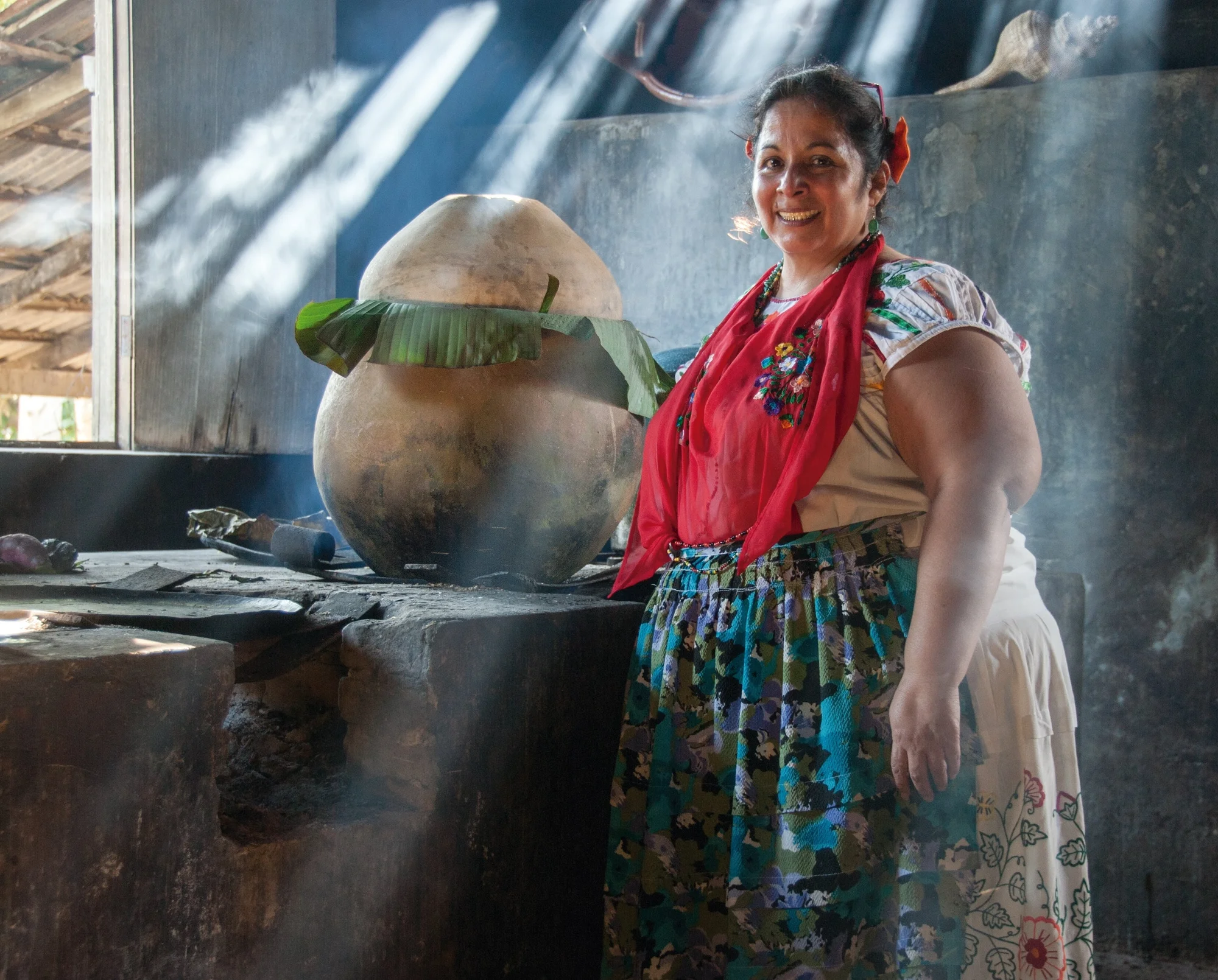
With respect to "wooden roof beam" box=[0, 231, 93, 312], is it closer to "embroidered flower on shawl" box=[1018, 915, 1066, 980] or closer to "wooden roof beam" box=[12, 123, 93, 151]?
"wooden roof beam" box=[12, 123, 93, 151]

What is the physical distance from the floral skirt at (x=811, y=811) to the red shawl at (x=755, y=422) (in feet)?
0.32

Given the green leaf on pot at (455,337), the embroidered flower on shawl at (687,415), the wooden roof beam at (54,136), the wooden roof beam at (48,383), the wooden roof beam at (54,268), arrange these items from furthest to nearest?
the wooden roof beam at (48,383), the wooden roof beam at (54,268), the wooden roof beam at (54,136), the green leaf on pot at (455,337), the embroidered flower on shawl at (687,415)

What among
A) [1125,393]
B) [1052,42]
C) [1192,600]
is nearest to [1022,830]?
[1192,600]

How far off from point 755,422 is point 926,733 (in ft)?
1.78

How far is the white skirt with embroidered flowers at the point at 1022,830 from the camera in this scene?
65.3 inches

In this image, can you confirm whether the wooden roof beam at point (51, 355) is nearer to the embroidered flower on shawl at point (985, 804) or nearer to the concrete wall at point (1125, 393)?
the concrete wall at point (1125, 393)

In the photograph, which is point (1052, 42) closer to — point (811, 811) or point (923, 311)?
point (923, 311)

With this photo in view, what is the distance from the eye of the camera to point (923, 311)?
167 cm

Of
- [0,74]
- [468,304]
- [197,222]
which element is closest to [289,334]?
[197,222]

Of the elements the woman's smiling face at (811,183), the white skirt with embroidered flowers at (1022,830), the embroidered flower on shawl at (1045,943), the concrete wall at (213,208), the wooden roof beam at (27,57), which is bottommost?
the embroidered flower on shawl at (1045,943)

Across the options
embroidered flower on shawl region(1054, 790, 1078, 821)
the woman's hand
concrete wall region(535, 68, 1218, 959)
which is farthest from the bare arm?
concrete wall region(535, 68, 1218, 959)

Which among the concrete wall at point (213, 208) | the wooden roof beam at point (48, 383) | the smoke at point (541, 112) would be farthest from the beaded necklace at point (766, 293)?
the wooden roof beam at point (48, 383)

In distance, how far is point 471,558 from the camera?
2.45m

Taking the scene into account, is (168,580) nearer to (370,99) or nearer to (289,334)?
(289,334)
